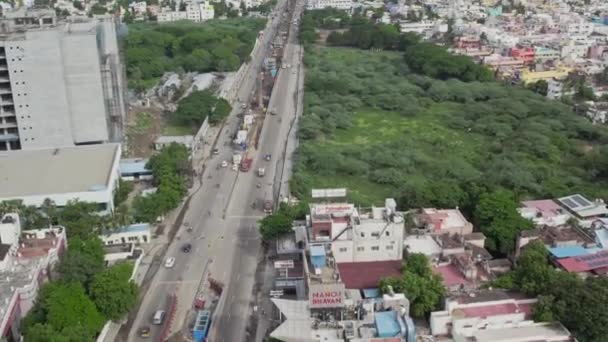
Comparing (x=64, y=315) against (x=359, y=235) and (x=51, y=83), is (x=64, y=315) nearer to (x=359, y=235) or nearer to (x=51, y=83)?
(x=359, y=235)

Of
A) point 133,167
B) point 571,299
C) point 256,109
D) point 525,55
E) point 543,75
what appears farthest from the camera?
point 525,55

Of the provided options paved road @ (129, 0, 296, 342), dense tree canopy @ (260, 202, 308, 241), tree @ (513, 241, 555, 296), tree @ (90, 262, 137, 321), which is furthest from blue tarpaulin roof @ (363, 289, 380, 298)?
tree @ (90, 262, 137, 321)

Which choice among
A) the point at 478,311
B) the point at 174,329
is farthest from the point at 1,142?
the point at 478,311

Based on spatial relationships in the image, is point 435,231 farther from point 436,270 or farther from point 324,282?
point 324,282

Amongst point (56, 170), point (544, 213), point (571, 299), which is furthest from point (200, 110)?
point (571, 299)

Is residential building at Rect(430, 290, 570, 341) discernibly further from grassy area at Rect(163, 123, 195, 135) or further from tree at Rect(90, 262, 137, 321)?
grassy area at Rect(163, 123, 195, 135)

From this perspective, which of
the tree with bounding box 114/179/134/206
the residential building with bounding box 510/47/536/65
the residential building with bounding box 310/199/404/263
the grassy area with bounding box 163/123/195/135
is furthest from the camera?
the residential building with bounding box 510/47/536/65
